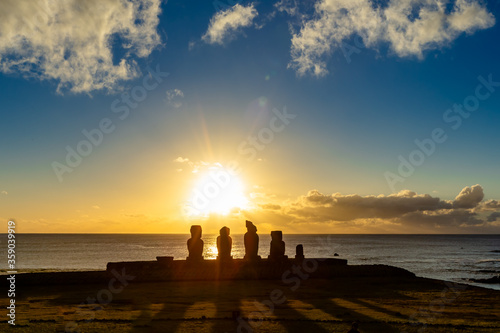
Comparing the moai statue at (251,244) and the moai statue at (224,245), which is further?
the moai statue at (251,244)

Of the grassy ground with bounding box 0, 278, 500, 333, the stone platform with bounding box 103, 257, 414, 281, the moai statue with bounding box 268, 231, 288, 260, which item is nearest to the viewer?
the grassy ground with bounding box 0, 278, 500, 333

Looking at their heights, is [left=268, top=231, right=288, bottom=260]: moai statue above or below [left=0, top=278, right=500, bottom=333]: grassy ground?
above

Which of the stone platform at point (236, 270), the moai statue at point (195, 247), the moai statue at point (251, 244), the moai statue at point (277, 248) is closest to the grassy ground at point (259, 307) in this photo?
the stone platform at point (236, 270)

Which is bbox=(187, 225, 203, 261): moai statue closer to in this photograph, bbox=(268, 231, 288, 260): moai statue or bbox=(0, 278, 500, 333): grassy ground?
bbox=(0, 278, 500, 333): grassy ground

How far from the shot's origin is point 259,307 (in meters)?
20.3

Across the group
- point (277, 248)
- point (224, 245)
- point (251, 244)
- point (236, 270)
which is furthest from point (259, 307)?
point (277, 248)

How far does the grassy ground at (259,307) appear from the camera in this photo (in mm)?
16359

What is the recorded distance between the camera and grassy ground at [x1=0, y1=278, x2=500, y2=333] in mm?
16359

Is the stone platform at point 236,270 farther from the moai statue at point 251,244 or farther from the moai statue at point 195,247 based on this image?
the moai statue at point 251,244

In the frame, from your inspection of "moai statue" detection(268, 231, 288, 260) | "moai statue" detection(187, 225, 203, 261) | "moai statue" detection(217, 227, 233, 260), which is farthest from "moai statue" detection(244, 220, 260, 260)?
"moai statue" detection(187, 225, 203, 261)

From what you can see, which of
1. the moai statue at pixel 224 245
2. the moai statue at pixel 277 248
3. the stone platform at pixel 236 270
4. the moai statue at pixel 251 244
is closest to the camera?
the stone platform at pixel 236 270

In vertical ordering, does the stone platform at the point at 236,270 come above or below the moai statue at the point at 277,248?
below

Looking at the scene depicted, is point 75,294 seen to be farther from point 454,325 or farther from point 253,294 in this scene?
point 454,325

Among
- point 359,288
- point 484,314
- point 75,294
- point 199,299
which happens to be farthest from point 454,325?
point 75,294
